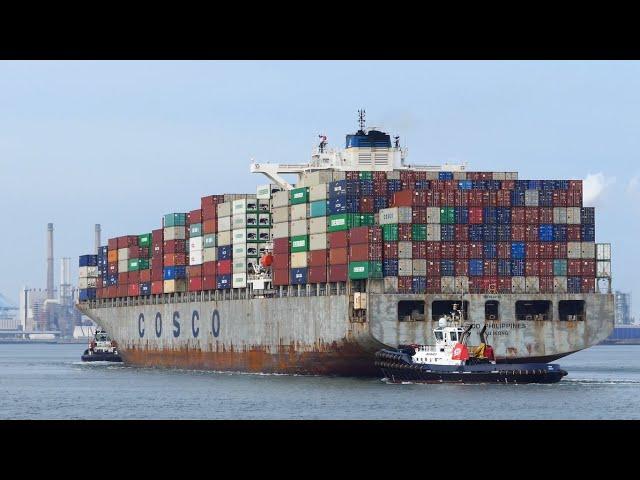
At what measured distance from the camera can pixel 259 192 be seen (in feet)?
314

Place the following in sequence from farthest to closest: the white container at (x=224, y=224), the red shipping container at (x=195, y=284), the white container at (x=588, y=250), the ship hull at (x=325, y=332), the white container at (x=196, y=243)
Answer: the red shipping container at (x=195, y=284)
the white container at (x=196, y=243)
the white container at (x=224, y=224)
the white container at (x=588, y=250)
the ship hull at (x=325, y=332)

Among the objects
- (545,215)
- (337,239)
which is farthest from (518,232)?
(337,239)

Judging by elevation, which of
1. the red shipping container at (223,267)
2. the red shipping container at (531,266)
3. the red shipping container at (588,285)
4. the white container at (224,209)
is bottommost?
the red shipping container at (588,285)

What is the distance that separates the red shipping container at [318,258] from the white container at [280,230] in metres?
3.80

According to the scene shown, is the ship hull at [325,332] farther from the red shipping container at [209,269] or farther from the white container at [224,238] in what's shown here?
the white container at [224,238]

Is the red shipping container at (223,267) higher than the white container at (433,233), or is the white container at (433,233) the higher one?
the white container at (433,233)

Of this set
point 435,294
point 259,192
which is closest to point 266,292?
point 259,192

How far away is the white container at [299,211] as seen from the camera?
83.1 metres

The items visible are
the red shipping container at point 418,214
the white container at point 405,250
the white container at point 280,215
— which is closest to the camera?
the red shipping container at point 418,214

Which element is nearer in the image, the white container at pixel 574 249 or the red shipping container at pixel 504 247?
the red shipping container at pixel 504 247

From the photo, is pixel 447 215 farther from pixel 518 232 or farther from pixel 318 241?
pixel 318 241

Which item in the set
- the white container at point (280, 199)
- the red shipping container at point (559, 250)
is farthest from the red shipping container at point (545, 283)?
the white container at point (280, 199)

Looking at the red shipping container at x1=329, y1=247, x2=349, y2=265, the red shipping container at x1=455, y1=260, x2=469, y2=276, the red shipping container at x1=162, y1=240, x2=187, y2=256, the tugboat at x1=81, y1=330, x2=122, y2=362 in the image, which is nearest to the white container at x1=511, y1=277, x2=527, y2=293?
the red shipping container at x1=455, y1=260, x2=469, y2=276
